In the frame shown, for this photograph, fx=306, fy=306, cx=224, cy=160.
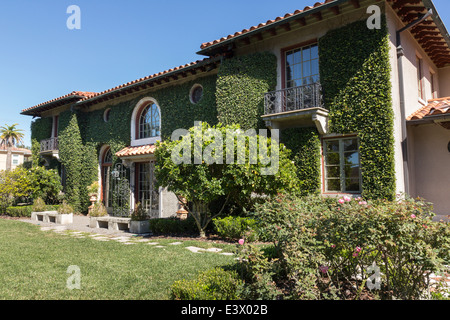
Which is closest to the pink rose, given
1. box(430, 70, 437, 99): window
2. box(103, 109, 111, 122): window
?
box(430, 70, 437, 99): window

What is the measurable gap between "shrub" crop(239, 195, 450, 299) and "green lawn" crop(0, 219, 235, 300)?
62.4 inches

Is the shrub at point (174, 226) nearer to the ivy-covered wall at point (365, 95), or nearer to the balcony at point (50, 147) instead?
the ivy-covered wall at point (365, 95)

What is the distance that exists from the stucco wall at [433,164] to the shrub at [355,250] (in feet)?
21.9

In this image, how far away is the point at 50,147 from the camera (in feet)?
64.0

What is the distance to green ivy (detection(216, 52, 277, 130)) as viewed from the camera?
1077 cm

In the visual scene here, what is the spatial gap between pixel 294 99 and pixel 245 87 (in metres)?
1.96

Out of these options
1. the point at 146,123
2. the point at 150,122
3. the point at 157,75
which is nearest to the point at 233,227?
the point at 157,75

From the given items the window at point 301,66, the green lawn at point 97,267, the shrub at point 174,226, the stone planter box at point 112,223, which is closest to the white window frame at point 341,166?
the window at point 301,66

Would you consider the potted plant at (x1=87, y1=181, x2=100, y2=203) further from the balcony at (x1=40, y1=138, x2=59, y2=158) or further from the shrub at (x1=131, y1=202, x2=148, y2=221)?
the shrub at (x1=131, y1=202, x2=148, y2=221)

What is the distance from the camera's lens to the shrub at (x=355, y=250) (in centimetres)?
346

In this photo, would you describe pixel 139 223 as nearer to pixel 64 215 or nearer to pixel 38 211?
pixel 64 215
